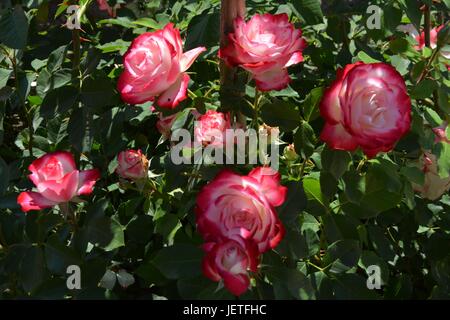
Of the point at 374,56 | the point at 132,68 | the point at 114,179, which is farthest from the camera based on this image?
the point at 114,179

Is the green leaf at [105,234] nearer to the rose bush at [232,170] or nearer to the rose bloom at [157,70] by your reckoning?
the rose bush at [232,170]

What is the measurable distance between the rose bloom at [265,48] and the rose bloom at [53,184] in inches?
15.0

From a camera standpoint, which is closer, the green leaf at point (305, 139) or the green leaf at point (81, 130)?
the green leaf at point (305, 139)

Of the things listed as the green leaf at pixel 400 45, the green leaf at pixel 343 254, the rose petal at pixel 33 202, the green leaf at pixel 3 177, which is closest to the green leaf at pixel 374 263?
the green leaf at pixel 343 254

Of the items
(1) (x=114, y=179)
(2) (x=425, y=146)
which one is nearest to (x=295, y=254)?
(2) (x=425, y=146)

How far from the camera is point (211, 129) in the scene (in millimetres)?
1301

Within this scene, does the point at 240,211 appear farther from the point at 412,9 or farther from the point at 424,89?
the point at 412,9

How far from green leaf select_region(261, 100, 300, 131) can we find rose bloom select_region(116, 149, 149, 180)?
275mm

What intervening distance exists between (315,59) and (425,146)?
1.97 feet

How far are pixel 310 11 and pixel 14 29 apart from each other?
0.59m

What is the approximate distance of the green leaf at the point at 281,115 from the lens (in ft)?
4.42

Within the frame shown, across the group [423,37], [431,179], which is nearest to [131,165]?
[431,179]

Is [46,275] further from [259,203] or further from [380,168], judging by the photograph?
[380,168]

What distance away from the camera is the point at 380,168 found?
4.49 ft
